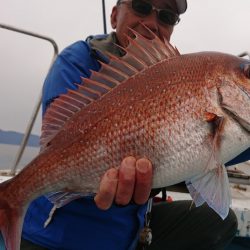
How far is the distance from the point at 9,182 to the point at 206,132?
0.96m

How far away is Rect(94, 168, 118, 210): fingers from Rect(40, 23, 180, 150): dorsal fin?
37 centimetres

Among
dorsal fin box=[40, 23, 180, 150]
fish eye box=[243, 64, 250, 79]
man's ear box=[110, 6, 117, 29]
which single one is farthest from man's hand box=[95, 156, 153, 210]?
man's ear box=[110, 6, 117, 29]

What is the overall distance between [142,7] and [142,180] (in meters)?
1.60

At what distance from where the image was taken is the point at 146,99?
185 centimetres

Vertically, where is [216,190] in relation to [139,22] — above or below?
below

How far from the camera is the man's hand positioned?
1784mm

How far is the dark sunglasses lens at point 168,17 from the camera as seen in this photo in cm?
302

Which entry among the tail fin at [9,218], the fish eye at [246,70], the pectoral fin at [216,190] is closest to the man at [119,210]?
the pectoral fin at [216,190]

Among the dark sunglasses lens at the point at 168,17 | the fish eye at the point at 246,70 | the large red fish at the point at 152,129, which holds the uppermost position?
the dark sunglasses lens at the point at 168,17

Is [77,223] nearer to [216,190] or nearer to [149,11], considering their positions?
[216,190]

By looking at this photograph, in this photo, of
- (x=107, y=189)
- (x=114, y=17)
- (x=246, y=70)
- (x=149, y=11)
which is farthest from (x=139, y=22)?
(x=107, y=189)

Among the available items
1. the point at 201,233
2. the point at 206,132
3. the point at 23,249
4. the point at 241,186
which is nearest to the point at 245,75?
the point at 206,132

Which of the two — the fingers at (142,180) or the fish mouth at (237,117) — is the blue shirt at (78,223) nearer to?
the fingers at (142,180)

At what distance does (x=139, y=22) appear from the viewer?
299 cm
